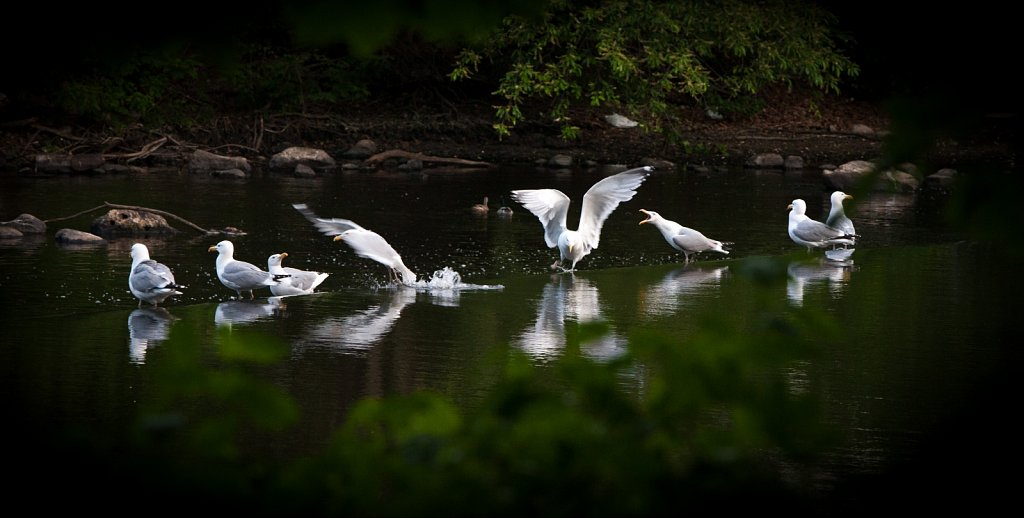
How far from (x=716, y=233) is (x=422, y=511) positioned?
41.5 ft

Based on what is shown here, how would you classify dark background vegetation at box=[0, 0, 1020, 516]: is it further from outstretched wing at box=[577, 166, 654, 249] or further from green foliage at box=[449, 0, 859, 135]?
green foliage at box=[449, 0, 859, 135]

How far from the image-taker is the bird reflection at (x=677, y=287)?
9.41 m

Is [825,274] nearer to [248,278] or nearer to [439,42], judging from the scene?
[248,278]

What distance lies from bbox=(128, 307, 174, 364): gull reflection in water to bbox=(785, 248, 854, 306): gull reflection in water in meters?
4.59

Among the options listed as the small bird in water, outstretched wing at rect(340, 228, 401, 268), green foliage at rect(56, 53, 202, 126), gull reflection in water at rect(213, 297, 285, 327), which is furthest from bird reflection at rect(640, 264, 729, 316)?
green foliage at rect(56, 53, 202, 126)

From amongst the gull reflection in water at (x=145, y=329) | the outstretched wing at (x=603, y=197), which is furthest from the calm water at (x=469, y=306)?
the outstretched wing at (x=603, y=197)

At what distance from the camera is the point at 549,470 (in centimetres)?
219

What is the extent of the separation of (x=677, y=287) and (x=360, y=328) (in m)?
3.25

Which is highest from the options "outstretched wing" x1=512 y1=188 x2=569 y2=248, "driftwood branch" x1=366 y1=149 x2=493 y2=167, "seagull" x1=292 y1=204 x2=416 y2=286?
"driftwood branch" x1=366 y1=149 x2=493 y2=167

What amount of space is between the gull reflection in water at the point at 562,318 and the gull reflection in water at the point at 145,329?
88.6 inches

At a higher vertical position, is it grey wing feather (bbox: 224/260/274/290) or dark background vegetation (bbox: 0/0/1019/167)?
dark background vegetation (bbox: 0/0/1019/167)

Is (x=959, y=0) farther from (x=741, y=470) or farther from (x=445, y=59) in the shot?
(x=445, y=59)

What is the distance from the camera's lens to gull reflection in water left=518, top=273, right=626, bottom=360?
761 cm

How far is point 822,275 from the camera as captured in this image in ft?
36.5
